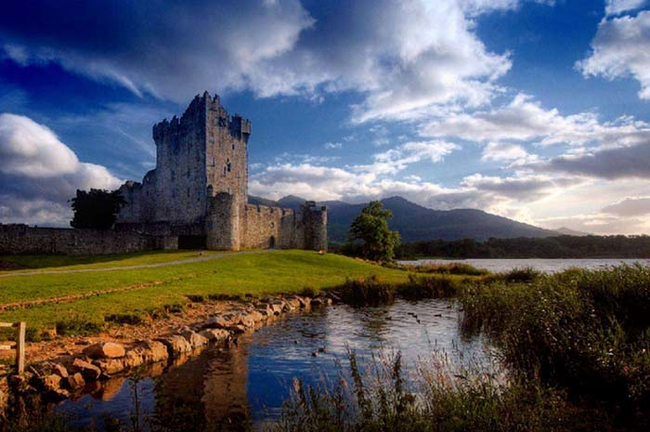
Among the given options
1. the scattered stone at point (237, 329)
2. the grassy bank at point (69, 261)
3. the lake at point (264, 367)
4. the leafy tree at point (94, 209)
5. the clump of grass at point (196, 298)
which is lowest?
the lake at point (264, 367)

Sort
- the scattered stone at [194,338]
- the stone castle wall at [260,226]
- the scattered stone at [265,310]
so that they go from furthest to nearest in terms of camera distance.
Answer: the stone castle wall at [260,226], the scattered stone at [265,310], the scattered stone at [194,338]

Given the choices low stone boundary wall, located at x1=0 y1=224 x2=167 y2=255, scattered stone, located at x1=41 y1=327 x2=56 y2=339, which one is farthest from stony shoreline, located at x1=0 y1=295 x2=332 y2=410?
low stone boundary wall, located at x1=0 y1=224 x2=167 y2=255

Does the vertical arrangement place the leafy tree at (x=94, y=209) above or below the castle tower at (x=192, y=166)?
below

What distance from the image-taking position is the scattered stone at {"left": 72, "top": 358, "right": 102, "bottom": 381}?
1079 centimetres

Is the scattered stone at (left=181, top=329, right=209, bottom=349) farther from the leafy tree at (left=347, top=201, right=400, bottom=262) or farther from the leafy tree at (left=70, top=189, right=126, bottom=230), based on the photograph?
the leafy tree at (left=70, top=189, right=126, bottom=230)

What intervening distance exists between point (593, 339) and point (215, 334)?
11381mm

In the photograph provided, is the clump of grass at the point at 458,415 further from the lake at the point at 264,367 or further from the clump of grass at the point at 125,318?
the clump of grass at the point at 125,318

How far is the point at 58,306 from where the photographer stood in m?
17.1

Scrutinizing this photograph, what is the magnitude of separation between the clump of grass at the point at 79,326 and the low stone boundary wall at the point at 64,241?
94.2 feet

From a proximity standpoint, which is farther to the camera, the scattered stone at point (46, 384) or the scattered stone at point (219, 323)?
the scattered stone at point (219, 323)

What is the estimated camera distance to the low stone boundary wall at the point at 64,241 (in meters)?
37.6

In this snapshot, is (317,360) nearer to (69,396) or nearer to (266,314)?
(69,396)

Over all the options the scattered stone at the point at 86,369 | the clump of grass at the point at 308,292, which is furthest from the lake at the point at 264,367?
the clump of grass at the point at 308,292

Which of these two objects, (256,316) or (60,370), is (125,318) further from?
(60,370)
